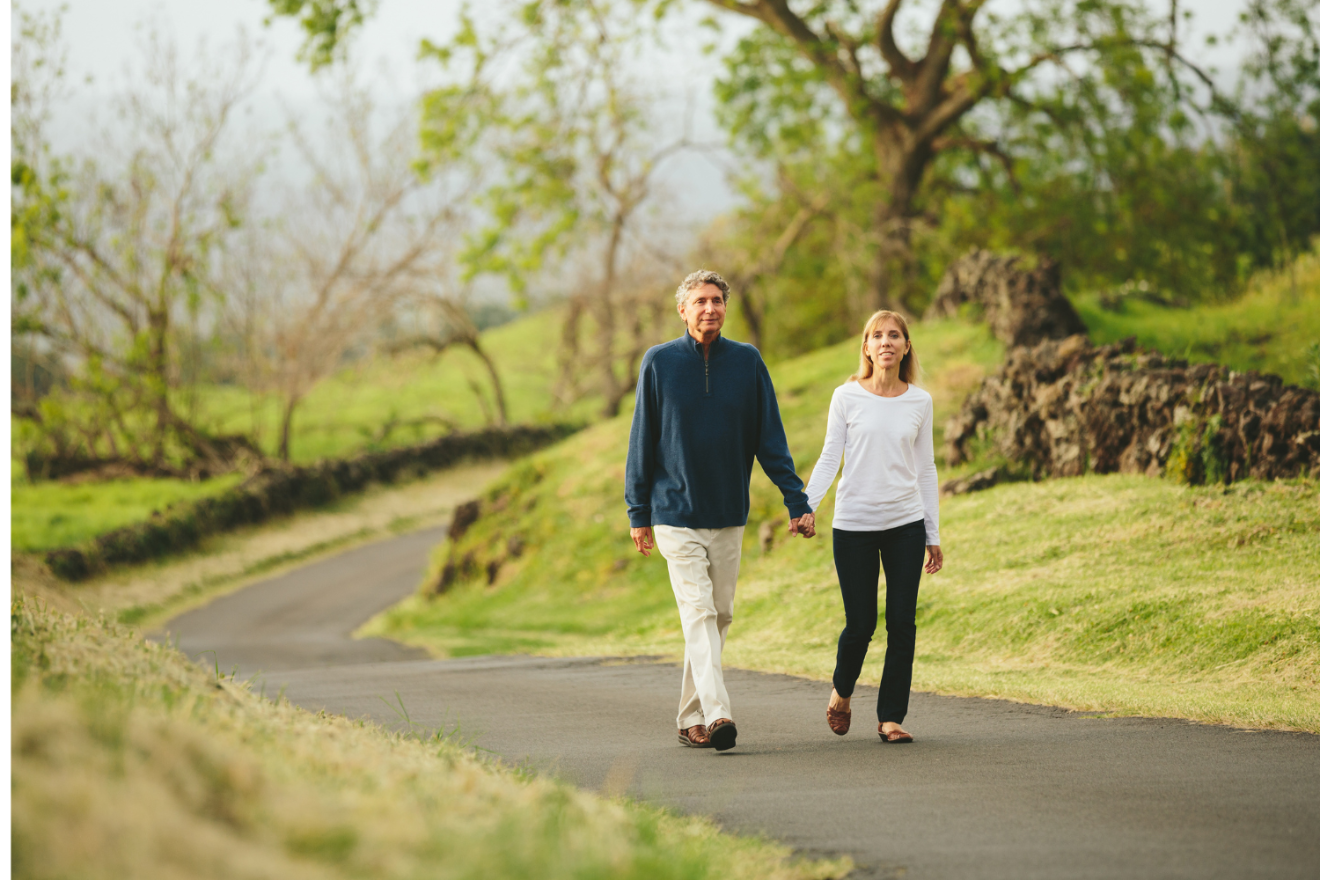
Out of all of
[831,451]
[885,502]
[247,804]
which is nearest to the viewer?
[247,804]

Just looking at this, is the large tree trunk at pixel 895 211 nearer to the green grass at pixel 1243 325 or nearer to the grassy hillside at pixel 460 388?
the grassy hillside at pixel 460 388

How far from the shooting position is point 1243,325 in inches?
826

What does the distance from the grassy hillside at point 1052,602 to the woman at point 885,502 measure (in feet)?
5.57

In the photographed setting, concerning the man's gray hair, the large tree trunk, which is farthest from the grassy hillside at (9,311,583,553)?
the man's gray hair

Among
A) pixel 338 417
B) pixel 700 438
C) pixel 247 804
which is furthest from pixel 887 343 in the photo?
pixel 338 417

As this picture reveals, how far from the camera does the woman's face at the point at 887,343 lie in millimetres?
6602

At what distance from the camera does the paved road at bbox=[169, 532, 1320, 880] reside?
4.34 meters

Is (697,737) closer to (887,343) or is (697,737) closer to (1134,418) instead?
(887,343)

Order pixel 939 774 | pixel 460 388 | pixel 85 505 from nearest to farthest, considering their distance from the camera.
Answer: pixel 939 774
pixel 85 505
pixel 460 388

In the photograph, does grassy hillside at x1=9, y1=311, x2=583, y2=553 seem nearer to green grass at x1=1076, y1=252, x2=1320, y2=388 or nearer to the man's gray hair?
green grass at x1=1076, y1=252, x2=1320, y2=388

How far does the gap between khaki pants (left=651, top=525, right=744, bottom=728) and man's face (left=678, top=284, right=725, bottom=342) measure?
1.08 m

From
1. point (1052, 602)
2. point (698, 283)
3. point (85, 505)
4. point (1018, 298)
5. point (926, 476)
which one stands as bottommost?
point (85, 505)

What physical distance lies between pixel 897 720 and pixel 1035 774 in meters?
1.10

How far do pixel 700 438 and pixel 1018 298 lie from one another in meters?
16.5
